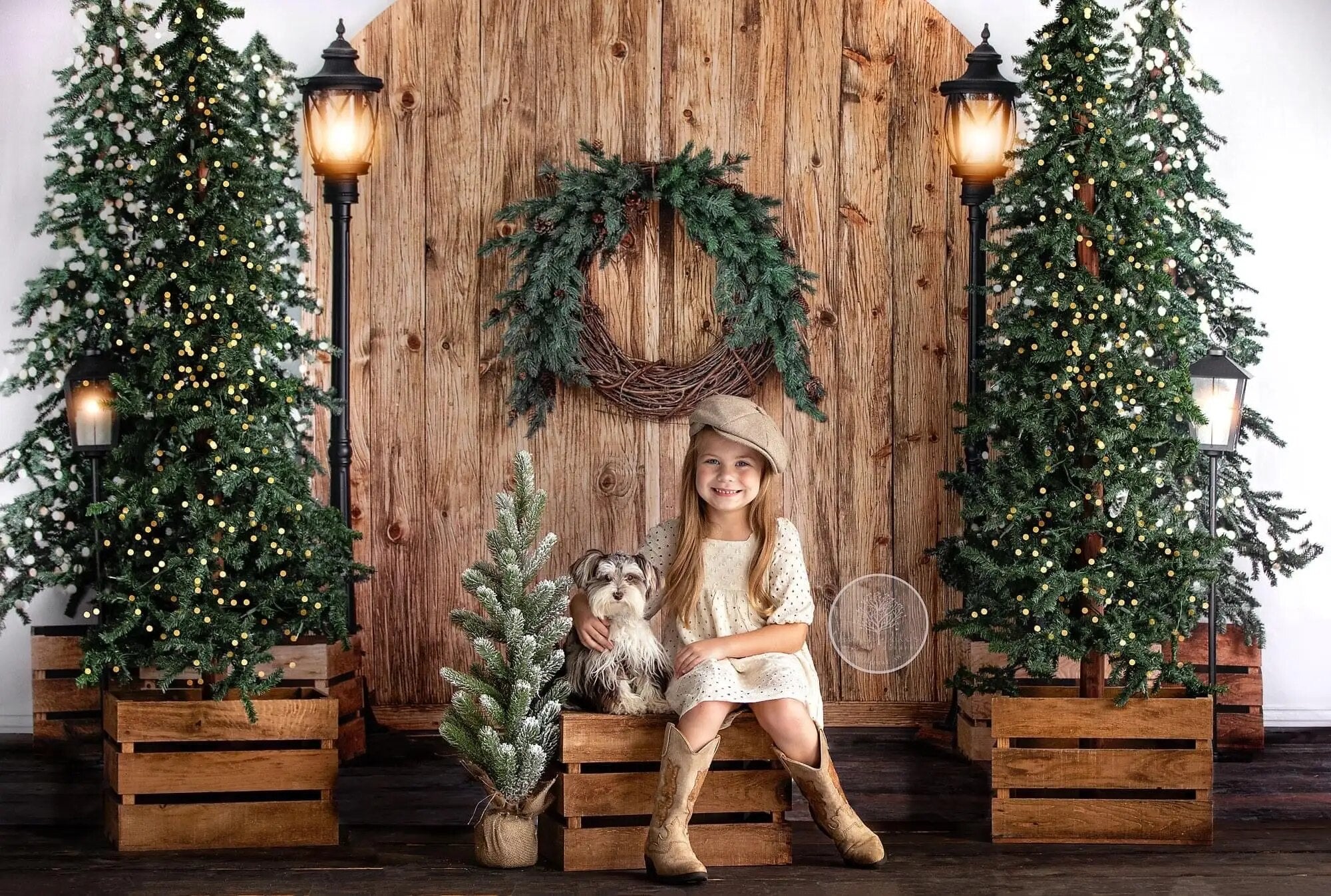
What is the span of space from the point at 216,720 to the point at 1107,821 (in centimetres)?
228

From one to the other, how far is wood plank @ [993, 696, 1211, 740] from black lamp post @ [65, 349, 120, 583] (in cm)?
255

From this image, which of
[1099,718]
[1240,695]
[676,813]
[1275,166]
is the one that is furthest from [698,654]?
[1275,166]

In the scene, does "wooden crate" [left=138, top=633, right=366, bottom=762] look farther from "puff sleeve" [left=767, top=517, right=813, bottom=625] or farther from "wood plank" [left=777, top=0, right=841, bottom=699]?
"wood plank" [left=777, top=0, right=841, bottom=699]

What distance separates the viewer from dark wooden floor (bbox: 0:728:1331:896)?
3.23m

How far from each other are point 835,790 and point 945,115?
2.29 m

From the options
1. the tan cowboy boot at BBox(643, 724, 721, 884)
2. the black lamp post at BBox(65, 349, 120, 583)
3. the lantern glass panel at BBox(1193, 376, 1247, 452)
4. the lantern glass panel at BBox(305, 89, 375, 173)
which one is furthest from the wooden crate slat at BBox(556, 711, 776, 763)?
the lantern glass panel at BBox(305, 89, 375, 173)

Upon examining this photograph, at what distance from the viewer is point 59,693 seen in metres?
4.37

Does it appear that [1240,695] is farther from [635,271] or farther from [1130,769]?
[635,271]

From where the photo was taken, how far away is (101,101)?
13.9 ft

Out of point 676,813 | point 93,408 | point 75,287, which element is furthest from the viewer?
point 75,287

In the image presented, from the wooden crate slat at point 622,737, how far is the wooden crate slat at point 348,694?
3.29 feet

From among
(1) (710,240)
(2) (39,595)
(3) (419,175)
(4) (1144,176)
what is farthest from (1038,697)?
(2) (39,595)

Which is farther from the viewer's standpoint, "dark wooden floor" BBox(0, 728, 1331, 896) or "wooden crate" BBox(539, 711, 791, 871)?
"wooden crate" BBox(539, 711, 791, 871)

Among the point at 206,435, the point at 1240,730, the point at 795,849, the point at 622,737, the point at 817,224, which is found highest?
the point at 817,224
